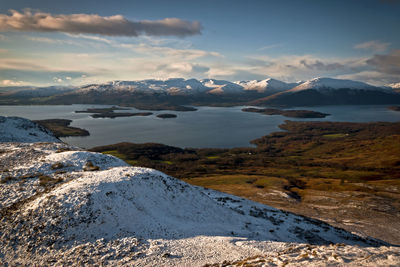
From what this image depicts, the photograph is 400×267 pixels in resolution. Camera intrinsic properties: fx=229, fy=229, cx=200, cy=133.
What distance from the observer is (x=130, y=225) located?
24000 mm

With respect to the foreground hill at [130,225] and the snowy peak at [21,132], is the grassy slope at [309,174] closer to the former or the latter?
the foreground hill at [130,225]

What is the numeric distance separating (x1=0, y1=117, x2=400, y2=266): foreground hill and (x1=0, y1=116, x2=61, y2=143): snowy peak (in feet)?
102

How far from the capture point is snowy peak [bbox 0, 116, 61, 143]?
6216 centimetres

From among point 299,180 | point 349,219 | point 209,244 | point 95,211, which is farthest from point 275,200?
point 95,211

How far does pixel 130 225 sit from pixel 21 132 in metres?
63.2

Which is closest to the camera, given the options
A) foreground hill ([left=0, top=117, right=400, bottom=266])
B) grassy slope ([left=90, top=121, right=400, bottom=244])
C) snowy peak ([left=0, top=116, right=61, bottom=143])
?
foreground hill ([left=0, top=117, right=400, bottom=266])

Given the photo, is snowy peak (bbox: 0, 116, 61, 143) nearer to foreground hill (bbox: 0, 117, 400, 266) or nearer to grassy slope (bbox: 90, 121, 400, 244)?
foreground hill (bbox: 0, 117, 400, 266)

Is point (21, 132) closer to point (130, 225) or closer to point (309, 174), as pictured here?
point (130, 225)

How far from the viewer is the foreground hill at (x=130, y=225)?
20000mm

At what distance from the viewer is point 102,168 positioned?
1479 inches

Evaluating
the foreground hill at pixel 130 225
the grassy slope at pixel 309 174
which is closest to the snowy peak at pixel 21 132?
the foreground hill at pixel 130 225

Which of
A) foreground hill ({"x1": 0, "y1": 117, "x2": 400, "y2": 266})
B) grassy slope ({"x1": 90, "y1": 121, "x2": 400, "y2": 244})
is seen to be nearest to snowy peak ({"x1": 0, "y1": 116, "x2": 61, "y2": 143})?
foreground hill ({"x1": 0, "y1": 117, "x2": 400, "y2": 266})

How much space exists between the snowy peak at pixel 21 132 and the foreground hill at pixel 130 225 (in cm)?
3111

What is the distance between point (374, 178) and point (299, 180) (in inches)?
1334
